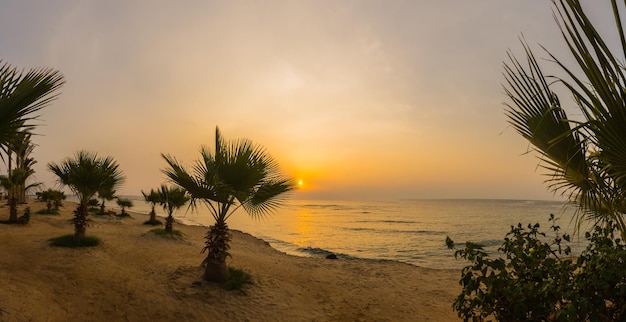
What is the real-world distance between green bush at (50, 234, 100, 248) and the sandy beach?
0.96ft

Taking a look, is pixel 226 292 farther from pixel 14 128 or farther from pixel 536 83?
pixel 536 83

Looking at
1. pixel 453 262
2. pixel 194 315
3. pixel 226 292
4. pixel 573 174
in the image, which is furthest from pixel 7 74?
pixel 453 262

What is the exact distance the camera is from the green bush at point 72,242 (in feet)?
39.1

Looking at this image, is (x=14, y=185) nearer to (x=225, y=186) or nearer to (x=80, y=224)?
(x=80, y=224)

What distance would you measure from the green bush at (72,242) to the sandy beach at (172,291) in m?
0.29

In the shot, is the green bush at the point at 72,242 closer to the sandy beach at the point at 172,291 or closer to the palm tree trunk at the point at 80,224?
the palm tree trunk at the point at 80,224

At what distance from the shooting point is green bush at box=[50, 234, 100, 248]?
39.1ft

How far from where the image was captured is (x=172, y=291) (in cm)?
908

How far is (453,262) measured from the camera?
2455 cm

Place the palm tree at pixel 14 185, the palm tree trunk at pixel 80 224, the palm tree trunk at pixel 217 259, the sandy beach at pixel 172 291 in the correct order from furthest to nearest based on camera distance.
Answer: the palm tree at pixel 14 185, the palm tree trunk at pixel 80 224, the palm tree trunk at pixel 217 259, the sandy beach at pixel 172 291

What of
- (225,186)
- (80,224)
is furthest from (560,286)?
(80,224)

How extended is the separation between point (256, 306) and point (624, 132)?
27.4ft

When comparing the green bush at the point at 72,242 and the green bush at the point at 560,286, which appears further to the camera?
the green bush at the point at 72,242

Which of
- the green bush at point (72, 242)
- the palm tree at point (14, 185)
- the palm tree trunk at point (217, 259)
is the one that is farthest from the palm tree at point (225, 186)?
the palm tree at point (14, 185)
